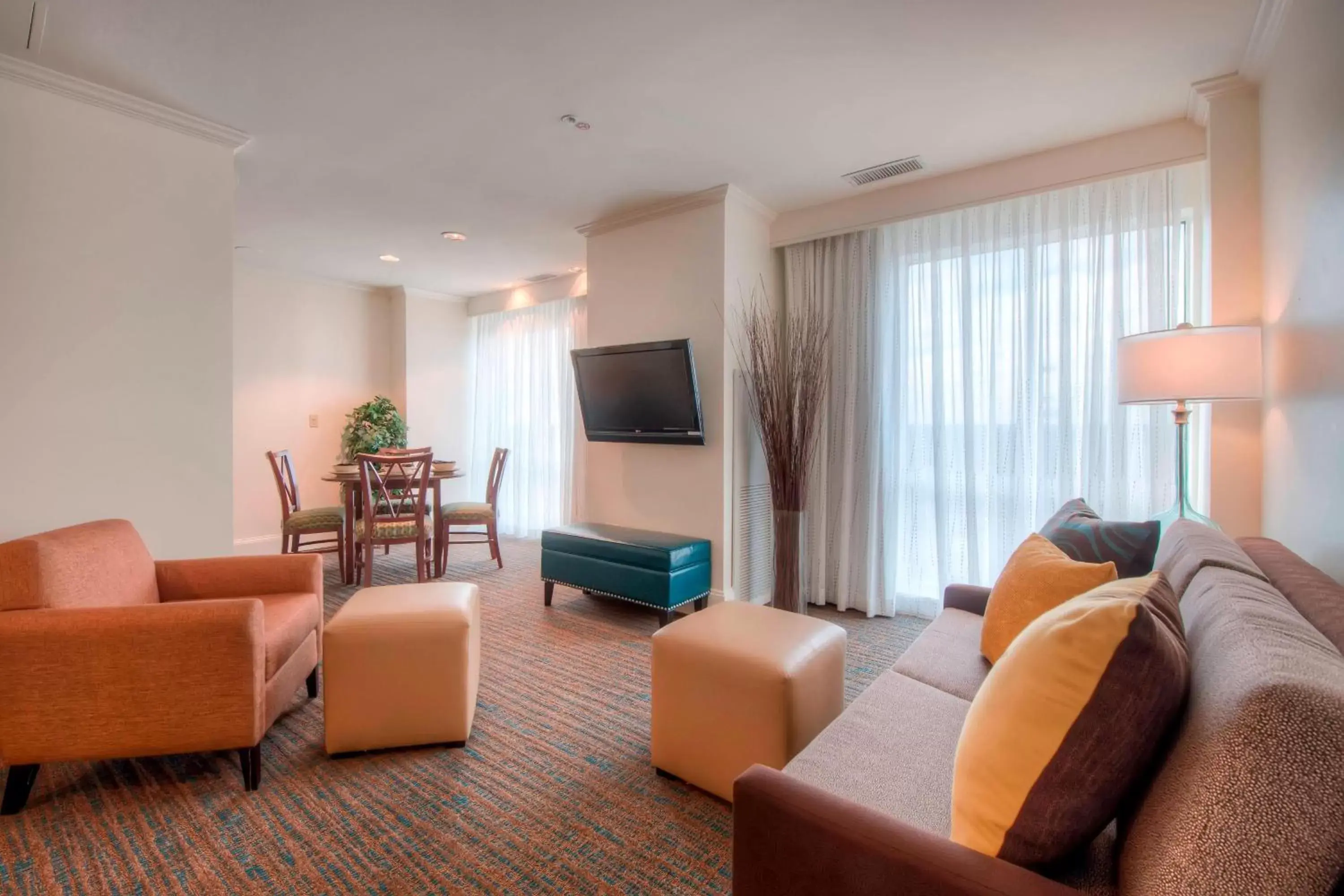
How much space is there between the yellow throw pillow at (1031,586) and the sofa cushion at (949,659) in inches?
2.5

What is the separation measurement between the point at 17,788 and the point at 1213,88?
Result: 16.1ft

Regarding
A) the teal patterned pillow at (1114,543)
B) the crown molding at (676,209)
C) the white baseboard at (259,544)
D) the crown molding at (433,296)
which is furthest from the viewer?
the crown molding at (433,296)

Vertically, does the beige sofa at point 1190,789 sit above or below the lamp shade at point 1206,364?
below

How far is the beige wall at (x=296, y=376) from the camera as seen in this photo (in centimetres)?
535

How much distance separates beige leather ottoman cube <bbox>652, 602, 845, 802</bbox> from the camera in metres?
1.66

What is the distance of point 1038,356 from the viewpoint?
311 centimetres

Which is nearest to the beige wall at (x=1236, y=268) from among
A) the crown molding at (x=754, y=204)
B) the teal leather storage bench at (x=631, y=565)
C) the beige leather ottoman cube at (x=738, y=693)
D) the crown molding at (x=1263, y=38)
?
the crown molding at (x=1263, y=38)

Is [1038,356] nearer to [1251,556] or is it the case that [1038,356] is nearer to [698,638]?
[1251,556]

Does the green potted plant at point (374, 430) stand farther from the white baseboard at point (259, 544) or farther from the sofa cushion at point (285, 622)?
the sofa cushion at point (285, 622)

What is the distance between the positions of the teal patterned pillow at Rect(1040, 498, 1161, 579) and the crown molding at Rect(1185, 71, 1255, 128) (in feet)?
6.21

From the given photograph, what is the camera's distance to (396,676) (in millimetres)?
2004

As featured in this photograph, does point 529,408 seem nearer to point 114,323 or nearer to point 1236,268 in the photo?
point 114,323

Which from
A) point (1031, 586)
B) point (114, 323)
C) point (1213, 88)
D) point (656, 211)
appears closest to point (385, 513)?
point (114, 323)

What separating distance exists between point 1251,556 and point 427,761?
255cm
